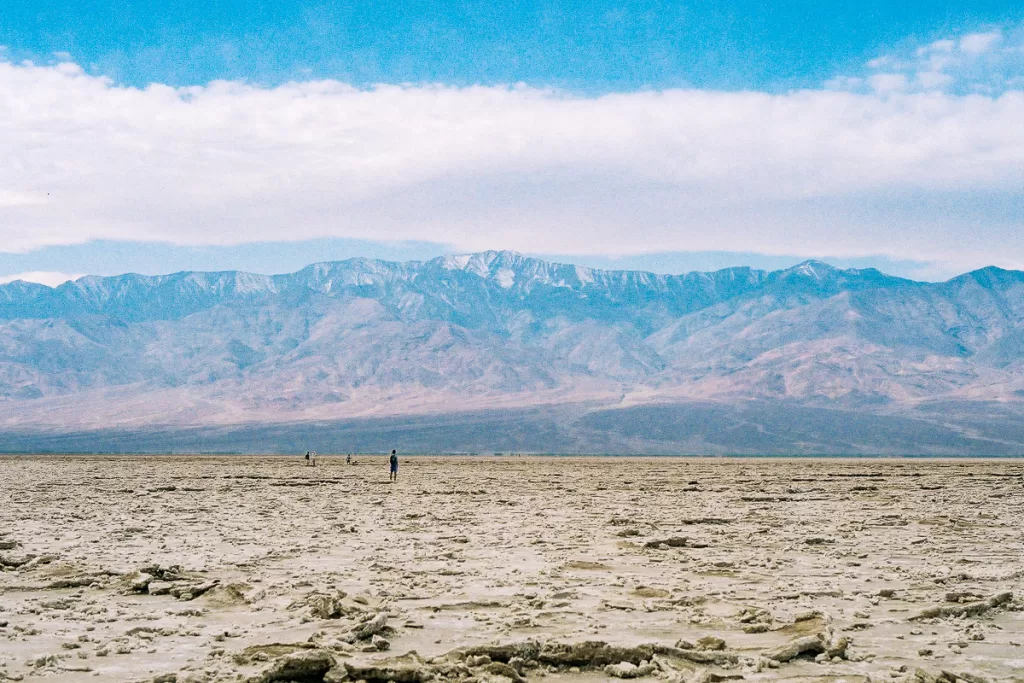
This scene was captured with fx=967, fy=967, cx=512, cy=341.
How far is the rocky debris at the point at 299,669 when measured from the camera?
23.9ft

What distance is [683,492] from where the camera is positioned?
92.2 feet

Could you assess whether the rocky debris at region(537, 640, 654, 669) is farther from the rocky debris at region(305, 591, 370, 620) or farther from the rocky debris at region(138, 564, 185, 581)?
the rocky debris at region(138, 564, 185, 581)

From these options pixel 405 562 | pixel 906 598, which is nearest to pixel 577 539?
pixel 405 562

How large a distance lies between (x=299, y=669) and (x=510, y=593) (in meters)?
4.00

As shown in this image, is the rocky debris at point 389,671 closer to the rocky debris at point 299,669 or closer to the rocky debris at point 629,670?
the rocky debris at point 299,669

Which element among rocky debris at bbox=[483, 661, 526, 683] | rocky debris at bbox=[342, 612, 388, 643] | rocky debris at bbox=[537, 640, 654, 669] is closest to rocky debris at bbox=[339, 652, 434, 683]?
rocky debris at bbox=[483, 661, 526, 683]

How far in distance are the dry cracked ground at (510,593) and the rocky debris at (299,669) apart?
0.6 inches

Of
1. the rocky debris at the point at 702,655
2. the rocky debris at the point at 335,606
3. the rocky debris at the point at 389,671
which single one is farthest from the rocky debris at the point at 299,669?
the rocky debris at the point at 702,655

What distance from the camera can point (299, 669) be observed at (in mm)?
7312

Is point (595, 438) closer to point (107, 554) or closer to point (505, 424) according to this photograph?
point (505, 424)

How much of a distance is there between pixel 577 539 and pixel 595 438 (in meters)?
129

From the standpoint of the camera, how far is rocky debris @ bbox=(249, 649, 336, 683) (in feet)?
23.9

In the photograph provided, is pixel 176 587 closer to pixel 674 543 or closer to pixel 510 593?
pixel 510 593

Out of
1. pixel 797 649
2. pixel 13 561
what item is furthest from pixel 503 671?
pixel 13 561
